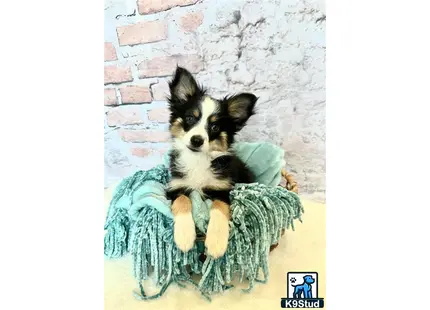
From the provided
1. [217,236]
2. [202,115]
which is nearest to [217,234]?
[217,236]

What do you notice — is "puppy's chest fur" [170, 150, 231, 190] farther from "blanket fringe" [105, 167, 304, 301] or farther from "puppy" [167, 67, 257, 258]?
"blanket fringe" [105, 167, 304, 301]

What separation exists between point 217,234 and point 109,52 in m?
1.01

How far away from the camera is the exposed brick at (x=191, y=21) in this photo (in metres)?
2.13

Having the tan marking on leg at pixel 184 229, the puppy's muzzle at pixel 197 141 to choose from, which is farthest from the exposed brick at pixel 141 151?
the tan marking on leg at pixel 184 229

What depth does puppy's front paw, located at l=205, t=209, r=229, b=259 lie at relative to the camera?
177 cm

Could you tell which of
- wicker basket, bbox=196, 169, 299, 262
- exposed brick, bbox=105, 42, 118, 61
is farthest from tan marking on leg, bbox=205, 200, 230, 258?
exposed brick, bbox=105, 42, 118, 61

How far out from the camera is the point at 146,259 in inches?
73.2

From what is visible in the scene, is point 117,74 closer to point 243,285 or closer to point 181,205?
point 181,205

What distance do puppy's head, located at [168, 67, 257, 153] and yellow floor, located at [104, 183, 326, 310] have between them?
489 millimetres

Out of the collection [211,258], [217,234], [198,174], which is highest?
[198,174]

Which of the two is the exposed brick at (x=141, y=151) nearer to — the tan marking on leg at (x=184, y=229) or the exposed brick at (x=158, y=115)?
the exposed brick at (x=158, y=115)

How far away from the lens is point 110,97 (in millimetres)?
2121

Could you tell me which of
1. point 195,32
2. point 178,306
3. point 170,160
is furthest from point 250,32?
point 178,306

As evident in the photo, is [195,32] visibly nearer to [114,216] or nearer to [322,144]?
[322,144]
